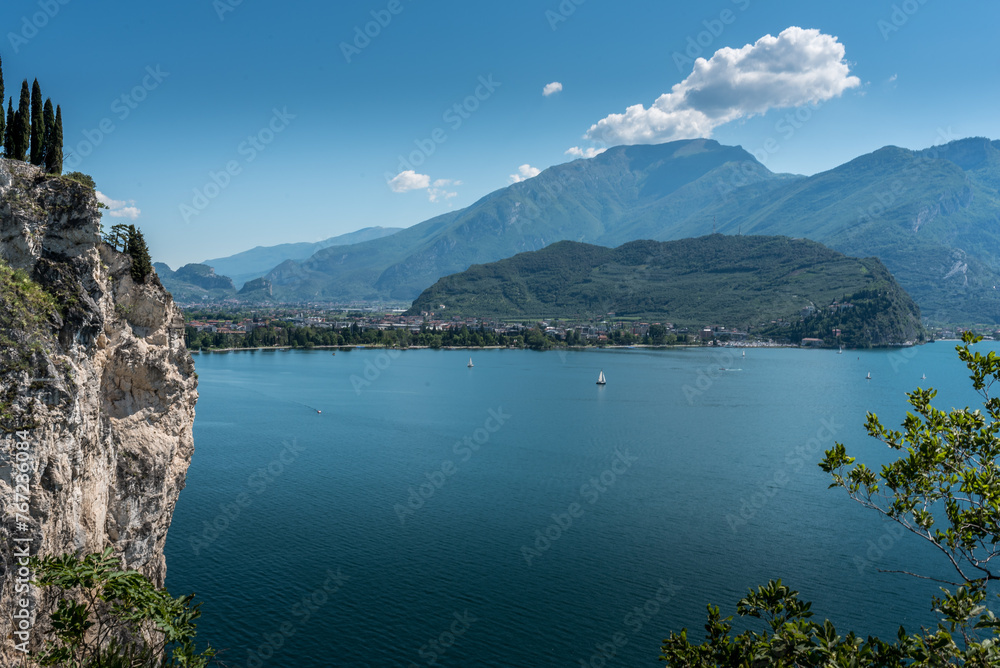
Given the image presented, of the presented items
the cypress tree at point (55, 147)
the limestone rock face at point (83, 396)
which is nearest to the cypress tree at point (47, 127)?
the cypress tree at point (55, 147)

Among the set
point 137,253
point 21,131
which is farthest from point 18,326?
point 21,131

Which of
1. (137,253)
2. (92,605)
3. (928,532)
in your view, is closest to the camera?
(928,532)

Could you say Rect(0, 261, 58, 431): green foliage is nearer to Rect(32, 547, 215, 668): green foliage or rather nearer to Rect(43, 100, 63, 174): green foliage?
Rect(32, 547, 215, 668): green foliage

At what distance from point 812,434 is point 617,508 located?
2644 cm

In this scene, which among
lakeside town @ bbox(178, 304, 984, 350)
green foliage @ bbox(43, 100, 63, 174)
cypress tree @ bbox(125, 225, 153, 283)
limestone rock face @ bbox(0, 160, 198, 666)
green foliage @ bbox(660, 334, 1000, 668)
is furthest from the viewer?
lakeside town @ bbox(178, 304, 984, 350)

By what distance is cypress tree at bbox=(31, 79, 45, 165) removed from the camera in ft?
51.5

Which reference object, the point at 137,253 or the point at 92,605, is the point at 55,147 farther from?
the point at 92,605

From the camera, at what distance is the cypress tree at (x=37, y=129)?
15.7 m

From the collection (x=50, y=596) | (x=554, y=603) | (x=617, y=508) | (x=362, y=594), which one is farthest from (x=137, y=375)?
(x=617, y=508)

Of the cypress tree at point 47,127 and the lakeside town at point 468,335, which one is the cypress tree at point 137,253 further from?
the lakeside town at point 468,335

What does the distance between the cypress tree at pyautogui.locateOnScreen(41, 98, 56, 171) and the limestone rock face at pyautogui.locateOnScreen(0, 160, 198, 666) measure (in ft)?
8.89

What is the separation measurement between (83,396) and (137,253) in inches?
163

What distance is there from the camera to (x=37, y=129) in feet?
51.9

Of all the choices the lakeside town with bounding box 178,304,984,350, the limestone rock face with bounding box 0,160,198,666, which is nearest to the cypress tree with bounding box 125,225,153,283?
the limestone rock face with bounding box 0,160,198,666
